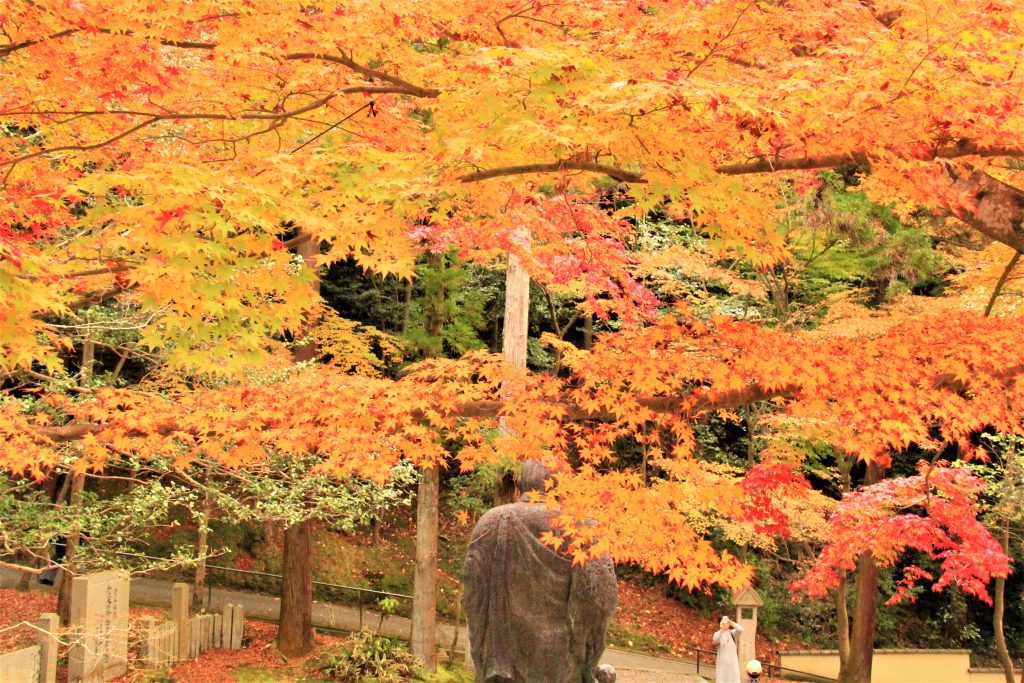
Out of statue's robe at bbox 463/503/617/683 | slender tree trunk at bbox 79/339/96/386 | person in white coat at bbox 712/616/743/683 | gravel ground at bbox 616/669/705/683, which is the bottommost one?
gravel ground at bbox 616/669/705/683

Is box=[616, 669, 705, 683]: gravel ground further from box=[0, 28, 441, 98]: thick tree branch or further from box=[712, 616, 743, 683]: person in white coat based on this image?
box=[0, 28, 441, 98]: thick tree branch

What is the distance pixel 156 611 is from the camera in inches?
587

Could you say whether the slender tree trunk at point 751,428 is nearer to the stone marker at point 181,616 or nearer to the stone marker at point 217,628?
the stone marker at point 217,628

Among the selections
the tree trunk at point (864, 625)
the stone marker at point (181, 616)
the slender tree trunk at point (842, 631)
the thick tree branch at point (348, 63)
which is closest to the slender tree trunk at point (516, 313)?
the stone marker at point (181, 616)

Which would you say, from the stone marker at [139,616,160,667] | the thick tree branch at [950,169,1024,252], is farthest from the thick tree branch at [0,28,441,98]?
the stone marker at [139,616,160,667]

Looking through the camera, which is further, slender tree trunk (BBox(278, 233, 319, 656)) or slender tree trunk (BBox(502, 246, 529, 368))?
slender tree trunk (BBox(278, 233, 319, 656))

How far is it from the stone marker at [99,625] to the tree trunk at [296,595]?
2.79 meters

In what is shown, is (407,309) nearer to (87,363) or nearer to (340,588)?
(340,588)

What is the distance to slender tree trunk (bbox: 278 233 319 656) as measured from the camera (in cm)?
1400

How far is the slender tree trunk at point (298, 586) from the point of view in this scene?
1400 cm

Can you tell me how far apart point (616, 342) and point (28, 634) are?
28.8 feet

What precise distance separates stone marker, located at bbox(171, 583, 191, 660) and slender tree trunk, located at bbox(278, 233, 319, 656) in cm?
162

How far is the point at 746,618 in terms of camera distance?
1374 centimetres

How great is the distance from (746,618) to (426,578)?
4641 millimetres
